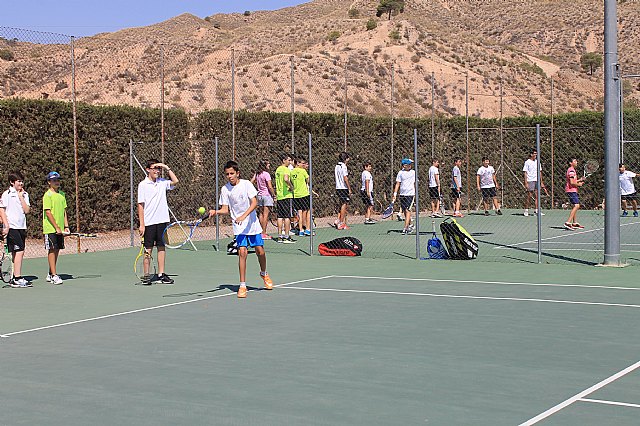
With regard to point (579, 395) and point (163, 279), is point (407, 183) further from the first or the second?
point (579, 395)

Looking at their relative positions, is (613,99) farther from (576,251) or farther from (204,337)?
(204,337)

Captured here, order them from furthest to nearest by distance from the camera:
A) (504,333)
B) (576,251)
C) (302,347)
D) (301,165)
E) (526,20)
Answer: (526,20), (301,165), (576,251), (504,333), (302,347)

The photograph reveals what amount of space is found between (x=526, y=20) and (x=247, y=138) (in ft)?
215

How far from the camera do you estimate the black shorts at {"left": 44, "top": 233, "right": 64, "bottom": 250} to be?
47.7 ft

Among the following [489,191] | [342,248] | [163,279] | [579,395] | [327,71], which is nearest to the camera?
[579,395]

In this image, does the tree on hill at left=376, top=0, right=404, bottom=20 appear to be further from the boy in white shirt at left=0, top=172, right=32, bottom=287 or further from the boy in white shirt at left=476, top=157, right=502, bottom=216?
the boy in white shirt at left=0, top=172, right=32, bottom=287

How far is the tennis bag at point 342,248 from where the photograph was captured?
60.5ft

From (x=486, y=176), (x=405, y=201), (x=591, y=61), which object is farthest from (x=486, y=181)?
(x=591, y=61)

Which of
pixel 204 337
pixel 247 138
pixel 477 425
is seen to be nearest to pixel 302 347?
pixel 204 337

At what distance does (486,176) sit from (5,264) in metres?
16.3

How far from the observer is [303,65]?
50375 millimetres

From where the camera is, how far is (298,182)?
842 inches

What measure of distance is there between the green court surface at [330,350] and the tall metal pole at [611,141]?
0.54 m

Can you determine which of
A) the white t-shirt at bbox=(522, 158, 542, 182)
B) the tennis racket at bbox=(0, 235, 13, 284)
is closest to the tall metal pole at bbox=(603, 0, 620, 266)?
the tennis racket at bbox=(0, 235, 13, 284)
